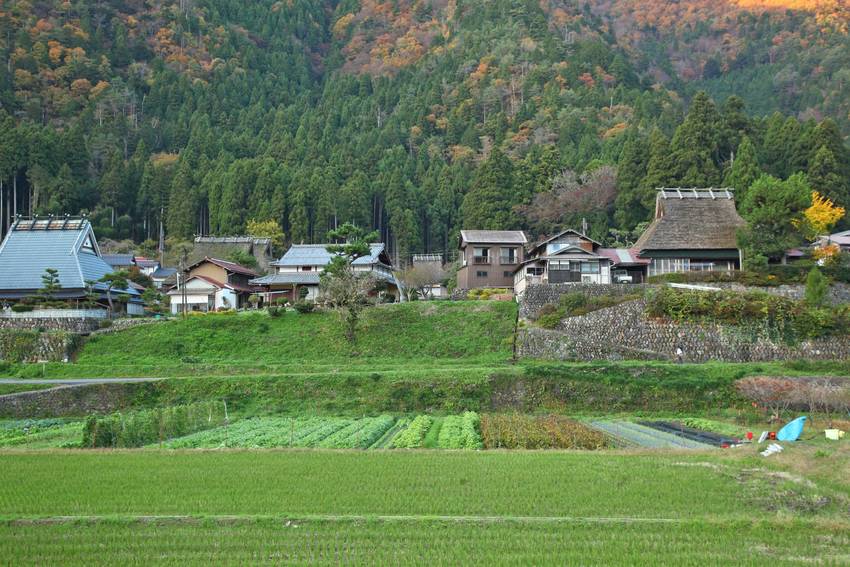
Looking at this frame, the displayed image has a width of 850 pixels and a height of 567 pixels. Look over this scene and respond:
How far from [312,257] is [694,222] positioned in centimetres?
2106

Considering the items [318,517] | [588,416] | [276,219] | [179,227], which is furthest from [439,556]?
[179,227]

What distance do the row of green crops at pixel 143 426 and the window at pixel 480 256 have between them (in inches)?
875

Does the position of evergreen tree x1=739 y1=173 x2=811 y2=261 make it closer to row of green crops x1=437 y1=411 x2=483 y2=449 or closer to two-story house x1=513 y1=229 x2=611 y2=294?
two-story house x1=513 y1=229 x2=611 y2=294

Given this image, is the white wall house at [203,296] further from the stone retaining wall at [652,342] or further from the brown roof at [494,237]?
the stone retaining wall at [652,342]

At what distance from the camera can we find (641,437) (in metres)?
18.0

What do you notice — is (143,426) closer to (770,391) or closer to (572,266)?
(770,391)

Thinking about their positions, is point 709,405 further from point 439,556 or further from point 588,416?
point 439,556

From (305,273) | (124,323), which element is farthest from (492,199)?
(124,323)

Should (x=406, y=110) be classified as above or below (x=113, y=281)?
above

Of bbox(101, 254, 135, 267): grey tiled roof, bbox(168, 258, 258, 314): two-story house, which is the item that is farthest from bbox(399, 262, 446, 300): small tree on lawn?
bbox(101, 254, 135, 267): grey tiled roof

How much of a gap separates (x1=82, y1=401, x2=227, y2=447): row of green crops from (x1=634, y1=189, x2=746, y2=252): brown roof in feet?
77.5

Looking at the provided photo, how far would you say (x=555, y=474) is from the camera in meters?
13.1

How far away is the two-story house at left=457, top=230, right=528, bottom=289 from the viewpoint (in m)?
41.0

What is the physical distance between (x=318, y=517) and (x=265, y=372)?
55.5 feet
